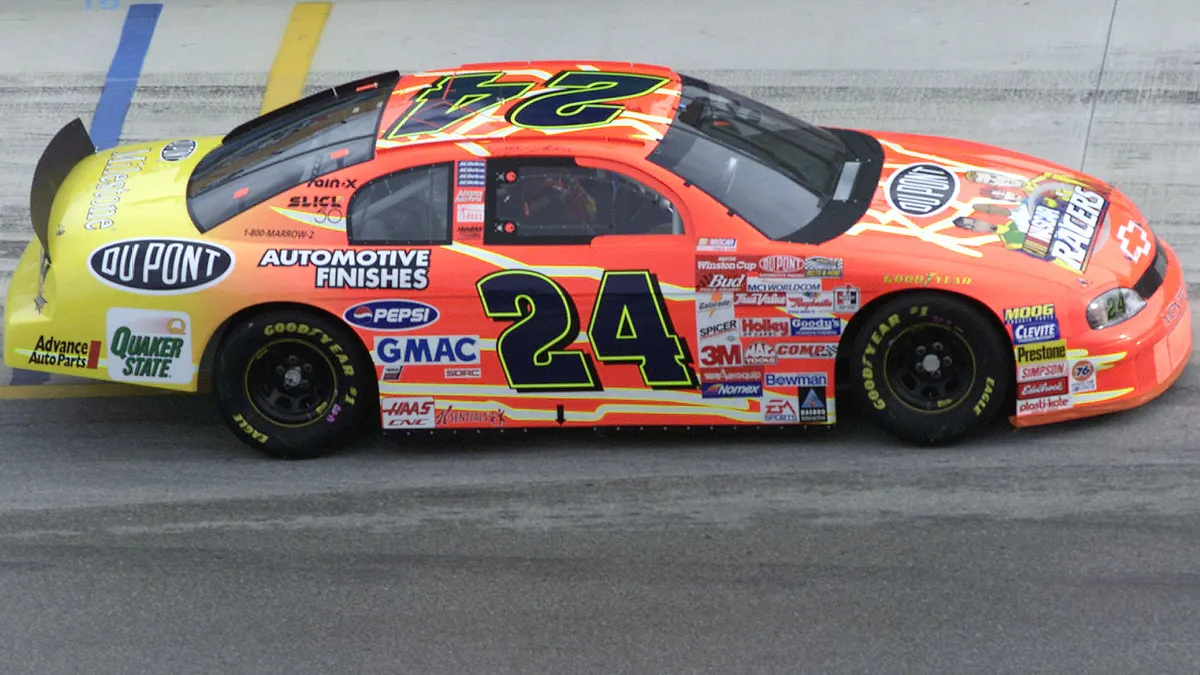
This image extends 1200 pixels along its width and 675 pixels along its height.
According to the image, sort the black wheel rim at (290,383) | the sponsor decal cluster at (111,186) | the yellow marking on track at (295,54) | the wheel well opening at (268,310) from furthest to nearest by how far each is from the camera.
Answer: the yellow marking on track at (295,54)
the sponsor decal cluster at (111,186)
the black wheel rim at (290,383)
the wheel well opening at (268,310)

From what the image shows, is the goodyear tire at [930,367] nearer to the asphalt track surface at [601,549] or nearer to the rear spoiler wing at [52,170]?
the asphalt track surface at [601,549]

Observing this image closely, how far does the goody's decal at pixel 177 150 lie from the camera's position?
7414 mm

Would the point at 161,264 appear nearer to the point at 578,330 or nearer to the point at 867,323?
the point at 578,330

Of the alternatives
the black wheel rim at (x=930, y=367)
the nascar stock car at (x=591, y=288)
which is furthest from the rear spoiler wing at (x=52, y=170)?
the black wheel rim at (x=930, y=367)

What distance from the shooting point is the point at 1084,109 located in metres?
9.57

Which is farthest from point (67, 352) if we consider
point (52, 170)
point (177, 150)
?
point (177, 150)

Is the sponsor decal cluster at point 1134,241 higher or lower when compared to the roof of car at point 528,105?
lower

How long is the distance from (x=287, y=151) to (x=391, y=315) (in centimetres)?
102

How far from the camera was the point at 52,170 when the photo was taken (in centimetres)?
735

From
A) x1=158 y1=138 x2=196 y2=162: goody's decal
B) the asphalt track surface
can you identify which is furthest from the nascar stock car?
x1=158 y1=138 x2=196 y2=162: goody's decal

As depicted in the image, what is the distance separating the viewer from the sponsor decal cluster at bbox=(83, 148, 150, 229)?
6.89 meters

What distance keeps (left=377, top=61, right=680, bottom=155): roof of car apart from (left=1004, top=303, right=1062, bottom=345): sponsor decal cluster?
5.41 ft

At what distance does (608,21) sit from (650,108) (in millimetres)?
4188

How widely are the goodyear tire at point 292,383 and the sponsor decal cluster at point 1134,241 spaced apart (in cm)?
327
